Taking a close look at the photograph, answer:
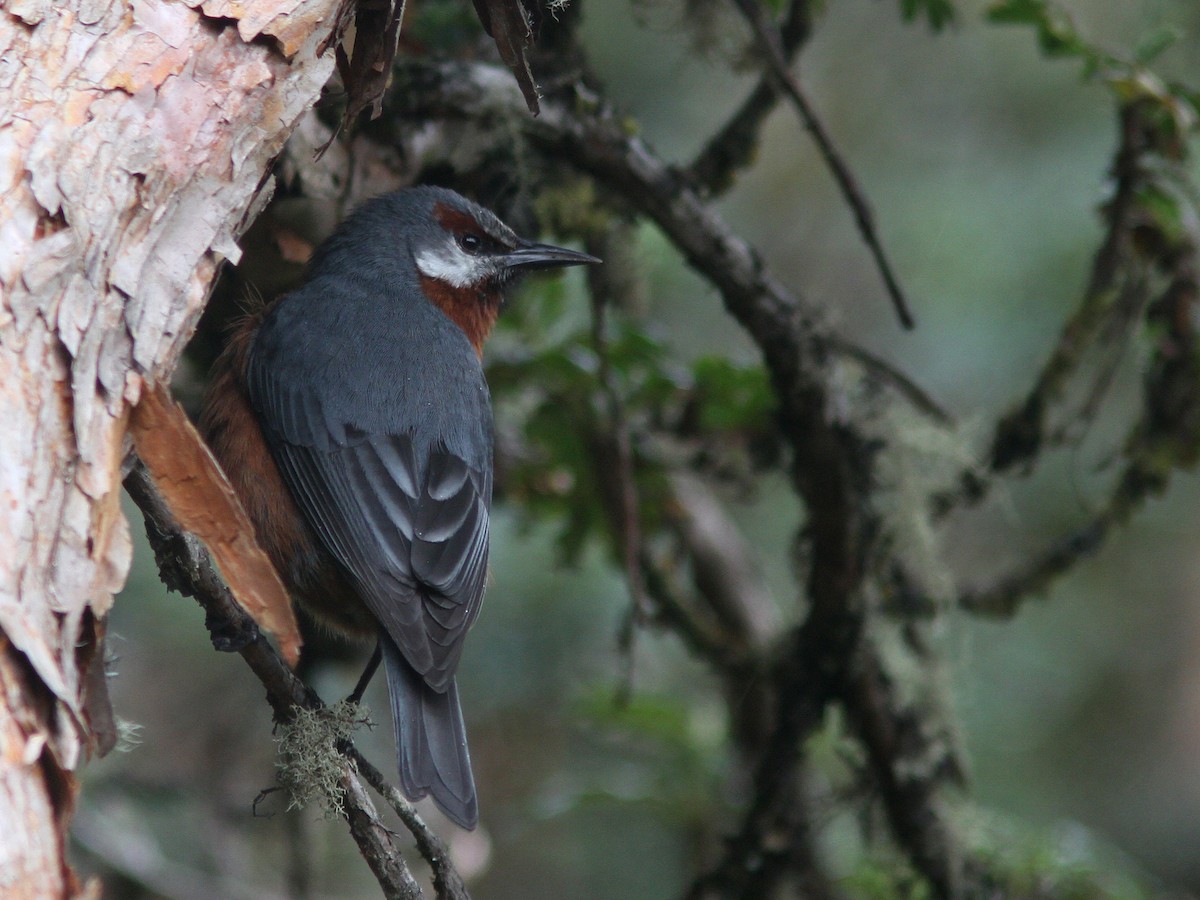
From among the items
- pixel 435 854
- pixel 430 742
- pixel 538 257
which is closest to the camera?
pixel 435 854

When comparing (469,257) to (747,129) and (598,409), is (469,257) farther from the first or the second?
(747,129)

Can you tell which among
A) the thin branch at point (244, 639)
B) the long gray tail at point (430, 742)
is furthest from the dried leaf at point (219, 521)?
the long gray tail at point (430, 742)

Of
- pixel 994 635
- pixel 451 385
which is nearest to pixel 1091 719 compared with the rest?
pixel 994 635

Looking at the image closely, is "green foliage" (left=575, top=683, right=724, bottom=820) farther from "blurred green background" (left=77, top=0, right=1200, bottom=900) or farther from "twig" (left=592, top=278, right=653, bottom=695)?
"twig" (left=592, top=278, right=653, bottom=695)

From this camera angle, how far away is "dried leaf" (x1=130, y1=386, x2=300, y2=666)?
88.5 inches

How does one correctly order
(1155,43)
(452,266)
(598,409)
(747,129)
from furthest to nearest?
(598,409)
(747,129)
(452,266)
(1155,43)

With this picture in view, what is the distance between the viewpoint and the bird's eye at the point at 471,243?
13.2 ft

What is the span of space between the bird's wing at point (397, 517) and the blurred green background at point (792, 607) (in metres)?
1.51

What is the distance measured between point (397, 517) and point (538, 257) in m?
1.16

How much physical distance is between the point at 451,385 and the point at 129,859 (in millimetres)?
2509

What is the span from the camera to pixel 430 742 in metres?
2.84

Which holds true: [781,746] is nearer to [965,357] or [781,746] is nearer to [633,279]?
[633,279]

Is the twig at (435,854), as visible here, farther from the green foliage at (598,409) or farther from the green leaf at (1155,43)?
the green leaf at (1155,43)

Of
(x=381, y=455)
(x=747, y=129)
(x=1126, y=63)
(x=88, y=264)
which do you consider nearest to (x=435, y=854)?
(x=381, y=455)
